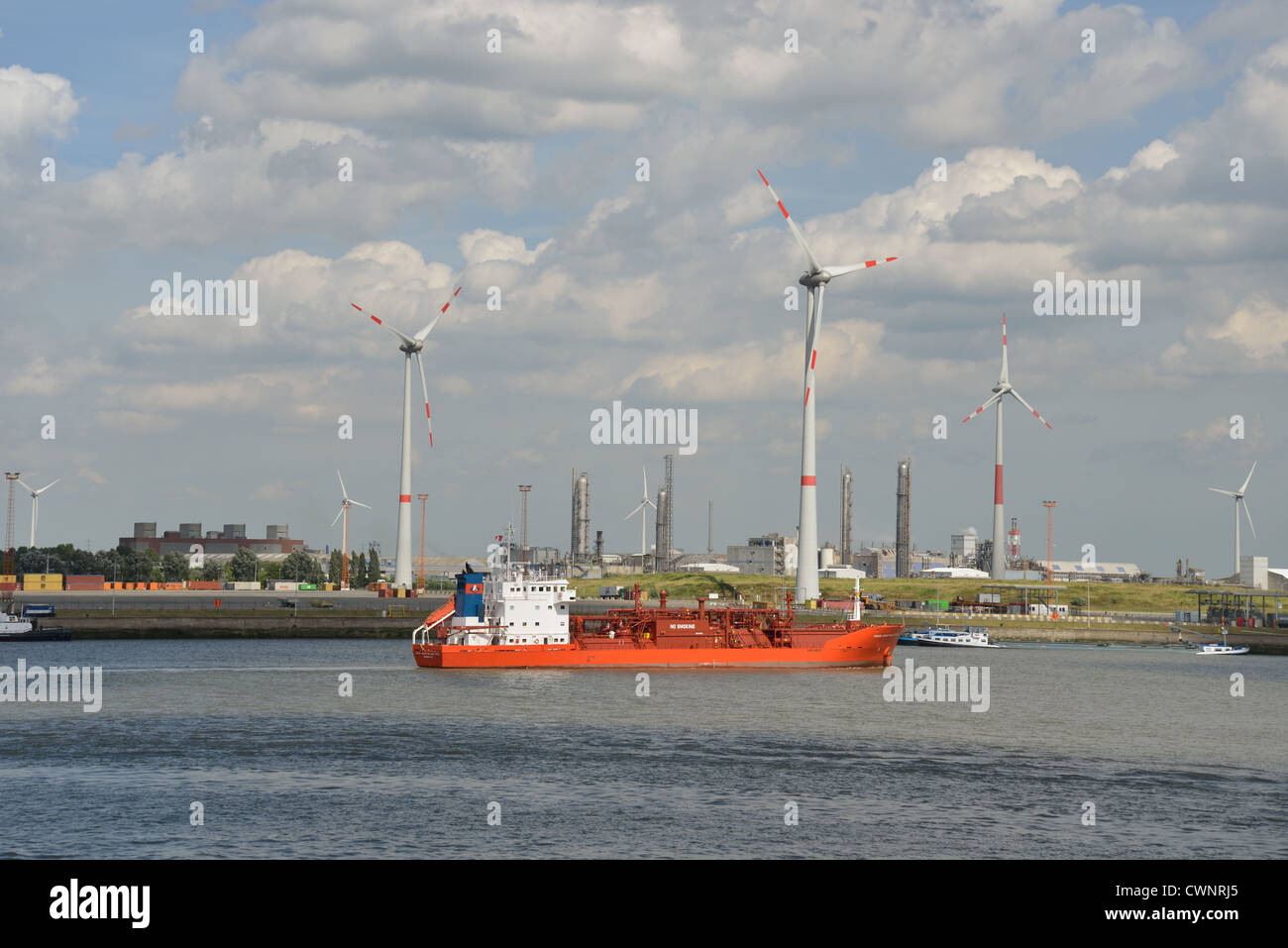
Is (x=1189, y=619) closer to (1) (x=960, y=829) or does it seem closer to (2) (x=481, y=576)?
(2) (x=481, y=576)

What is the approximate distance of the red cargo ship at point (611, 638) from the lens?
114 meters

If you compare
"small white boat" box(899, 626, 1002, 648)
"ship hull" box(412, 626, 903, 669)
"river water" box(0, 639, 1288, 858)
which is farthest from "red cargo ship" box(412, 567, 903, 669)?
"small white boat" box(899, 626, 1002, 648)

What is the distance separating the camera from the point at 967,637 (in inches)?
6329

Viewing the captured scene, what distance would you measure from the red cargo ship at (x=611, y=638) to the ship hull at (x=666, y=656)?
0.29 ft

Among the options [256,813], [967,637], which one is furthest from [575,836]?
[967,637]

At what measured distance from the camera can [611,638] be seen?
119000mm

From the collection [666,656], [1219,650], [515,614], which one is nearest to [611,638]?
[666,656]

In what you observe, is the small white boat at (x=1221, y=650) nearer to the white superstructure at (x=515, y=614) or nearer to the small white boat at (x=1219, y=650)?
the small white boat at (x=1219, y=650)

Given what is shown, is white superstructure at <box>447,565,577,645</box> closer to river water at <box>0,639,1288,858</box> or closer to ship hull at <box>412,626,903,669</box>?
ship hull at <box>412,626,903,669</box>

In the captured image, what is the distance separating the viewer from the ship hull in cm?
11362

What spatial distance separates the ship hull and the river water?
10186 millimetres

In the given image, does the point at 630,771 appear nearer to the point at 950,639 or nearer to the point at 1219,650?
the point at 950,639

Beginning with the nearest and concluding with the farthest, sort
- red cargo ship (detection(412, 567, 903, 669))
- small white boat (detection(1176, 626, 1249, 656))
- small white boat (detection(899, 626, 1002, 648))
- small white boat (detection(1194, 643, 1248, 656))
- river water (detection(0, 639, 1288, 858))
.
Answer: river water (detection(0, 639, 1288, 858))
red cargo ship (detection(412, 567, 903, 669))
small white boat (detection(1194, 643, 1248, 656))
small white boat (detection(1176, 626, 1249, 656))
small white boat (detection(899, 626, 1002, 648))
